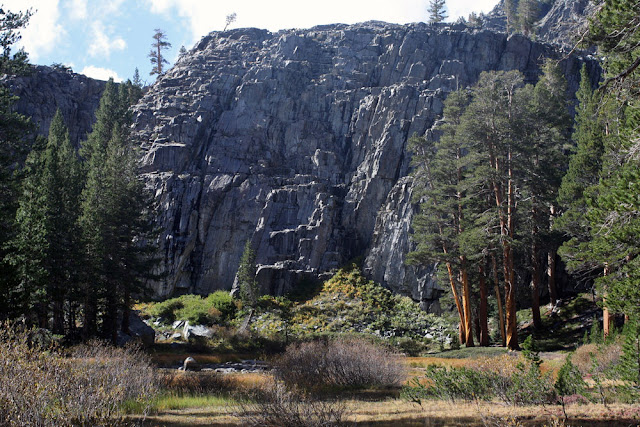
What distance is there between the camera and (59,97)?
62.8m

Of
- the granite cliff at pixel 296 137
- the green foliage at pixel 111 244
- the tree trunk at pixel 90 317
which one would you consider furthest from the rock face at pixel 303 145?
the tree trunk at pixel 90 317

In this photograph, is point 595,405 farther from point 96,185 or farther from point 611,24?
point 96,185

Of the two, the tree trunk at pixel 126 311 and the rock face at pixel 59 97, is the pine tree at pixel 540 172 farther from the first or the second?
the rock face at pixel 59 97

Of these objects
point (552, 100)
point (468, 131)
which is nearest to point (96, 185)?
point (468, 131)

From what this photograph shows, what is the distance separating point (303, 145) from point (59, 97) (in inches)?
1431

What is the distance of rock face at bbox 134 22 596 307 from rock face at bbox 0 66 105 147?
948cm

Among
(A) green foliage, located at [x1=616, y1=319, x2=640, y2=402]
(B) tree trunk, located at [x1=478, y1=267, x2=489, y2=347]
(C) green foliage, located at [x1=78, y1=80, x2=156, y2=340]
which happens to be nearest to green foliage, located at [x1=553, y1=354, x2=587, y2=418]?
(A) green foliage, located at [x1=616, y1=319, x2=640, y2=402]

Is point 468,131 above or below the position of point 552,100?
below

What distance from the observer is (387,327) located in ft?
117

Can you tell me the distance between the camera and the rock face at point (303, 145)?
44.9 meters

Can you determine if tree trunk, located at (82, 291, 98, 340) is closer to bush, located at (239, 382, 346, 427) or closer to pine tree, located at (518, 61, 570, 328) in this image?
bush, located at (239, 382, 346, 427)

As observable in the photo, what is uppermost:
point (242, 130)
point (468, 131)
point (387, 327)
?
point (242, 130)

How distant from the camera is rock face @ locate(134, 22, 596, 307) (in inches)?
1769

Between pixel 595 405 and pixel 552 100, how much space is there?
31.3m
